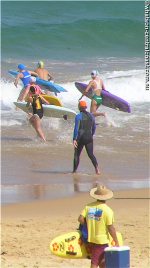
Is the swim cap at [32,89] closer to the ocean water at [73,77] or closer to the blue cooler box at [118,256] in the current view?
the ocean water at [73,77]

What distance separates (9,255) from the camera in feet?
28.9

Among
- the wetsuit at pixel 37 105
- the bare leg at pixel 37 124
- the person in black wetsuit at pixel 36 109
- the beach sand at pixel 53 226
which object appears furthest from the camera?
the wetsuit at pixel 37 105

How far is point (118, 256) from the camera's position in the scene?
721cm

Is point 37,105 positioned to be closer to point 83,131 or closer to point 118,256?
point 83,131

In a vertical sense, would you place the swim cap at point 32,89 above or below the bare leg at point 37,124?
above

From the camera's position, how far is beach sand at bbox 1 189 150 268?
866cm

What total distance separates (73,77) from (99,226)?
15547mm

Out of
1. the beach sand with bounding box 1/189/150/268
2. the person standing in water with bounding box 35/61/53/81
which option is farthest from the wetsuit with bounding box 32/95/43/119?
the beach sand with bounding box 1/189/150/268

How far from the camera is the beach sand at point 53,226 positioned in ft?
28.4

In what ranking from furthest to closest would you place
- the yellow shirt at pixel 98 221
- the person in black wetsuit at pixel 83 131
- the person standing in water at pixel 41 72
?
the person standing in water at pixel 41 72 → the person in black wetsuit at pixel 83 131 → the yellow shirt at pixel 98 221

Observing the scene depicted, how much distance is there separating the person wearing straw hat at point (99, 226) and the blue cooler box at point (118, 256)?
284 millimetres

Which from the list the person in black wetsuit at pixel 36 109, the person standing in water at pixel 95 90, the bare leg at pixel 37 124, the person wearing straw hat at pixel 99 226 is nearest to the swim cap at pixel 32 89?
the person in black wetsuit at pixel 36 109

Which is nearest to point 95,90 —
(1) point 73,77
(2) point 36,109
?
(2) point 36,109

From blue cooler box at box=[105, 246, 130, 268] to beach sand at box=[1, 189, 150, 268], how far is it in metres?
1.15
